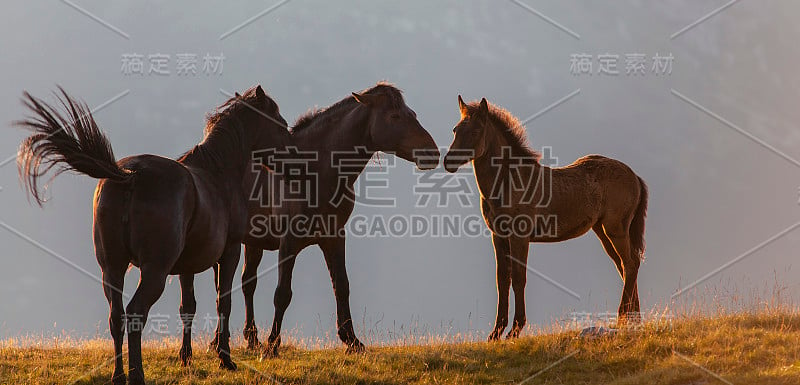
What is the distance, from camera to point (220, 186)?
353 inches

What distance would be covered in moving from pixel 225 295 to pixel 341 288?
7.83ft

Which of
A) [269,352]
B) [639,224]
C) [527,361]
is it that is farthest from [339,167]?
[639,224]

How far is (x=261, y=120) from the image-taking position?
9875 mm

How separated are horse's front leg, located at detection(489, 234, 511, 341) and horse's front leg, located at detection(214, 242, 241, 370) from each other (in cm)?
426

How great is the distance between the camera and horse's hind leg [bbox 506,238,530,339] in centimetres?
1150

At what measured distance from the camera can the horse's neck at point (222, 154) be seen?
30.2 feet

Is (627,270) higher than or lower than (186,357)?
higher

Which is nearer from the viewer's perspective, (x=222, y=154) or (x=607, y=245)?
(x=222, y=154)

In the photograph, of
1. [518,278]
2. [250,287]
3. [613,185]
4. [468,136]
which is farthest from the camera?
[613,185]

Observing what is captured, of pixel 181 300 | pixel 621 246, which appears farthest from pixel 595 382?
pixel 181 300

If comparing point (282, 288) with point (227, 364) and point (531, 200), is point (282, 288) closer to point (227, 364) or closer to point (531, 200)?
point (227, 364)

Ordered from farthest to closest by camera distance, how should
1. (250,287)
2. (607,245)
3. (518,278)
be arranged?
1. (607,245)
2. (250,287)
3. (518,278)

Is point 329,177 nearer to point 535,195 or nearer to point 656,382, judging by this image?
point 535,195

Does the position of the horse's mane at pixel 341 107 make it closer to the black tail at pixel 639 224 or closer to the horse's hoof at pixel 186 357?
the horse's hoof at pixel 186 357
